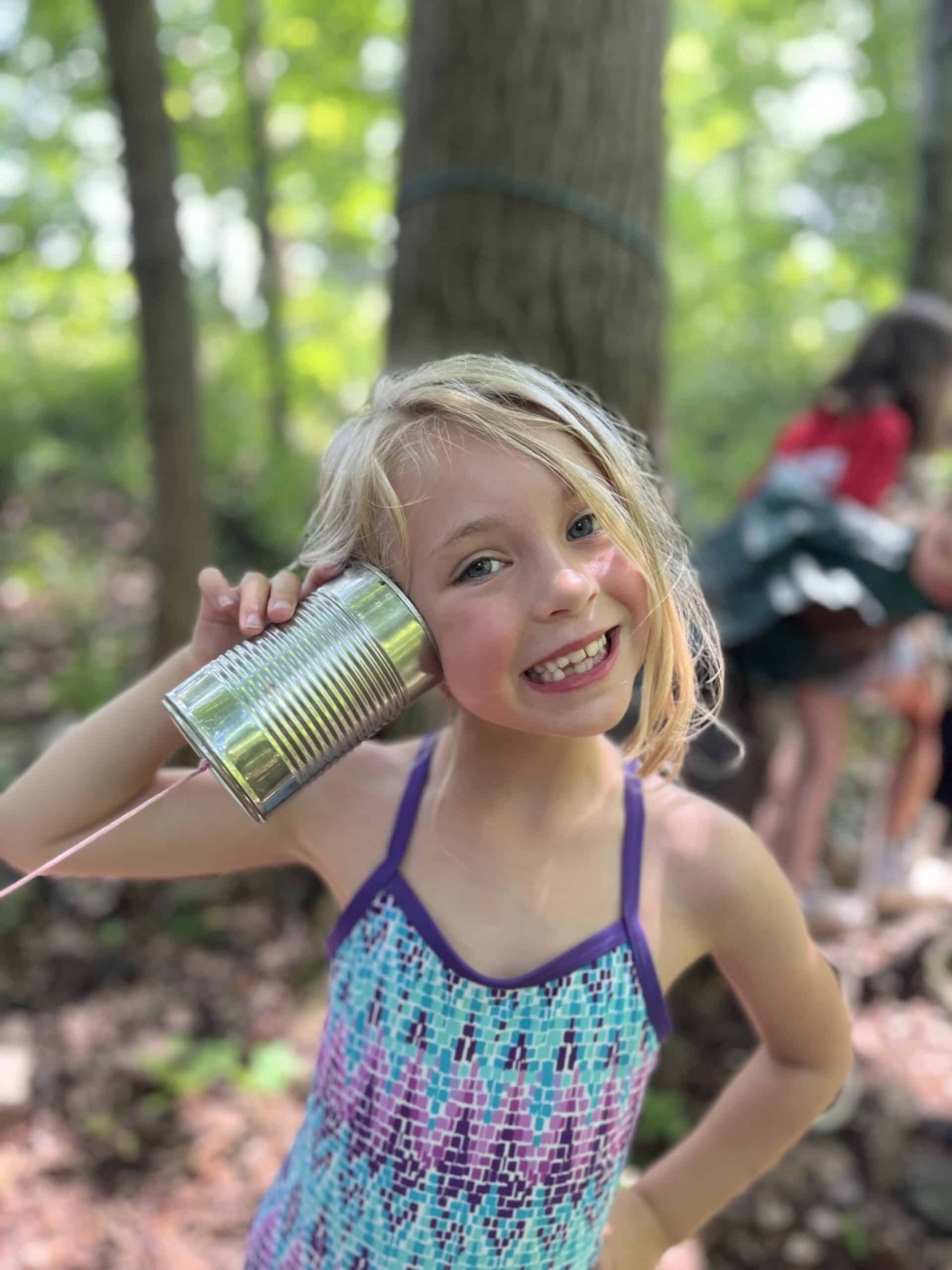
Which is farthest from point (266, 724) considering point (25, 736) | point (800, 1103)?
point (25, 736)

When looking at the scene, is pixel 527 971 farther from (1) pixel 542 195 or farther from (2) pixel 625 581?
(1) pixel 542 195

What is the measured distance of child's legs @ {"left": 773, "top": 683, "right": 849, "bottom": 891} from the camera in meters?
3.43

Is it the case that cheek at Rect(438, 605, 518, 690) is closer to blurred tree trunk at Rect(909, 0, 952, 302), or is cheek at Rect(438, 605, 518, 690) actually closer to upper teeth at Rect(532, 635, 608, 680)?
upper teeth at Rect(532, 635, 608, 680)

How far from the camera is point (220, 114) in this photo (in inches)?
317

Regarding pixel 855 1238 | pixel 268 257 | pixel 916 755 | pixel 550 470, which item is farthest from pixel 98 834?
pixel 268 257

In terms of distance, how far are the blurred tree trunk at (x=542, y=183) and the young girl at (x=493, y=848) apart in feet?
3.95

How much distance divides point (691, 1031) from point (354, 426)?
261cm

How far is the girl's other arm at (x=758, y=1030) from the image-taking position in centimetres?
123

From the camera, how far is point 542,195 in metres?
2.31

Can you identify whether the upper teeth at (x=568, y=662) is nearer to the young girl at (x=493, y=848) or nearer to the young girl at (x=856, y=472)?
the young girl at (x=493, y=848)

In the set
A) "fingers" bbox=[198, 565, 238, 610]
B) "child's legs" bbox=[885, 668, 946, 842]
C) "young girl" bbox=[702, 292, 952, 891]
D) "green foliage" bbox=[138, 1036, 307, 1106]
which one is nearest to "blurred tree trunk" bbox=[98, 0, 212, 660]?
"green foliage" bbox=[138, 1036, 307, 1106]

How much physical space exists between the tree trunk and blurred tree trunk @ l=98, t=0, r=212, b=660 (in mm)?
2065

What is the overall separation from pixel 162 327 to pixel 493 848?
3764mm

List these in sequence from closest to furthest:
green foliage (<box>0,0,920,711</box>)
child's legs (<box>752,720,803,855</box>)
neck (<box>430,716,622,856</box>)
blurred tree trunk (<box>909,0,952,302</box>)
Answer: neck (<box>430,716,622,856</box>) < child's legs (<box>752,720,803,855</box>) < blurred tree trunk (<box>909,0,952,302</box>) < green foliage (<box>0,0,920,711</box>)
